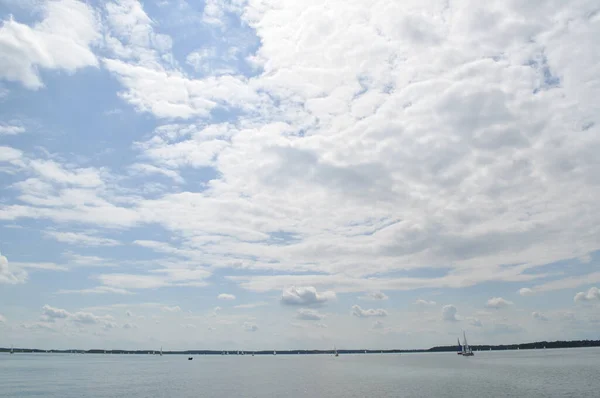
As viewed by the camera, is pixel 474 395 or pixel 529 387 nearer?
pixel 474 395

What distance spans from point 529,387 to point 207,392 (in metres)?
81.2

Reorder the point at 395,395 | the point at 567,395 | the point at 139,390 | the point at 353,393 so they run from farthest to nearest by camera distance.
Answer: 1. the point at 139,390
2. the point at 353,393
3. the point at 395,395
4. the point at 567,395

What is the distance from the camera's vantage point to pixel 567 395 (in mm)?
92625

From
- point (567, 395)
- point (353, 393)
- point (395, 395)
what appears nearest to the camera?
point (567, 395)

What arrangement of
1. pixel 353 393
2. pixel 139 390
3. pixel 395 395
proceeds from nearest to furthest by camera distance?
pixel 395 395 → pixel 353 393 → pixel 139 390

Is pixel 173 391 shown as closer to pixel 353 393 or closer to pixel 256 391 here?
pixel 256 391

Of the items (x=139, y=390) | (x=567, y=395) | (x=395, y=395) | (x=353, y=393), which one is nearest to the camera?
(x=567, y=395)

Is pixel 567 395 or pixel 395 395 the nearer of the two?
pixel 567 395

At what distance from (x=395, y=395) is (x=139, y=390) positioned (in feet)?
217

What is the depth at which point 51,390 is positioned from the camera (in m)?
113

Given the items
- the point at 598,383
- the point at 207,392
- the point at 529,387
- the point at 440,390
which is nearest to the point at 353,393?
the point at 440,390

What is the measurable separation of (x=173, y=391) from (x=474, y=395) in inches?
2894

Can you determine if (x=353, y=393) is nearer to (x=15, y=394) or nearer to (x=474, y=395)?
(x=474, y=395)

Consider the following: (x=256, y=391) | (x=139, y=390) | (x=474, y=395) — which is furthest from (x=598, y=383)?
(x=139, y=390)
